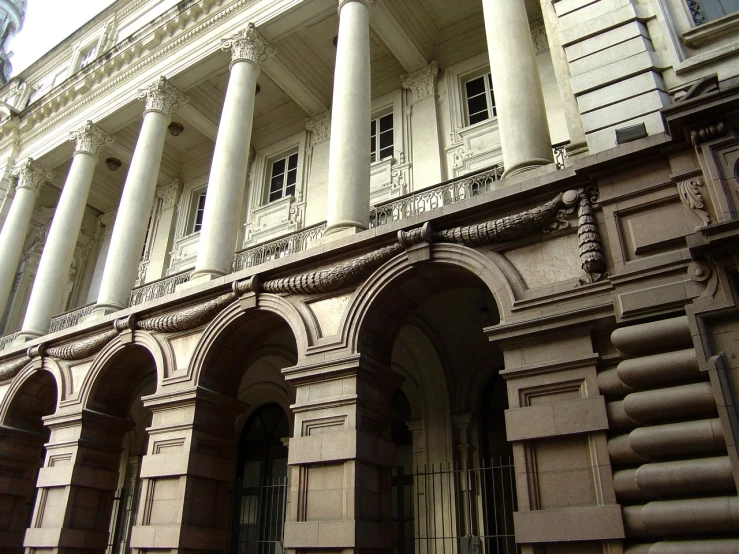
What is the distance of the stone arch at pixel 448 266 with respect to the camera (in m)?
8.58

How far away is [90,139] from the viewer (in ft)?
63.4

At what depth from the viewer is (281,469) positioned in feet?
51.8

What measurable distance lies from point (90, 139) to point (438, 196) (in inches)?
512

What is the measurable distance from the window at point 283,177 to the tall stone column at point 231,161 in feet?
12.6

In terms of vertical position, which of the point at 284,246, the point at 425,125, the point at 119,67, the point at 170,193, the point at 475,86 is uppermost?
the point at 119,67

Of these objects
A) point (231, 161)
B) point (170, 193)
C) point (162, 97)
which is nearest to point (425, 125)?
point (231, 161)

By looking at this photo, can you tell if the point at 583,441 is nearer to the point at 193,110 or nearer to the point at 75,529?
the point at 75,529

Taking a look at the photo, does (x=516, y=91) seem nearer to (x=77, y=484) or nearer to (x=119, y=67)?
(x=77, y=484)

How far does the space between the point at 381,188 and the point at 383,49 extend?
438 cm

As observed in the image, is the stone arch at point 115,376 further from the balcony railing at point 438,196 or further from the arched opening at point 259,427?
the balcony railing at point 438,196

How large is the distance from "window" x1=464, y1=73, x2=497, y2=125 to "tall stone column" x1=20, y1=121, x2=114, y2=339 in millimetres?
11504

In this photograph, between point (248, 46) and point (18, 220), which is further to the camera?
point (18, 220)

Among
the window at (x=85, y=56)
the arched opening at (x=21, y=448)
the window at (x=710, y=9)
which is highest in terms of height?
the window at (x=85, y=56)

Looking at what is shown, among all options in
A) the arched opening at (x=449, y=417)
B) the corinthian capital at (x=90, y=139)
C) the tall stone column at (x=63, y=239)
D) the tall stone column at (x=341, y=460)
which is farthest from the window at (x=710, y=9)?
the corinthian capital at (x=90, y=139)
